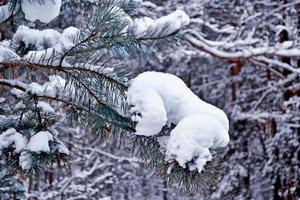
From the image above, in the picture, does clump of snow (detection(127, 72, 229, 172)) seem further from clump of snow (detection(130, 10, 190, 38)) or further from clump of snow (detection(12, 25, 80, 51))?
clump of snow (detection(12, 25, 80, 51))

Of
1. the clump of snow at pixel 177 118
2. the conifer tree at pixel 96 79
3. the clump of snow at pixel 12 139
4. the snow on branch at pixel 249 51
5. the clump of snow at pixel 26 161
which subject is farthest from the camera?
the snow on branch at pixel 249 51

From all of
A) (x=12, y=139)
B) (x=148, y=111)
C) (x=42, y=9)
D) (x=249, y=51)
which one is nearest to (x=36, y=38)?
(x=42, y=9)

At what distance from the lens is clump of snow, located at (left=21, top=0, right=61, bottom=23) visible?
1.75 meters

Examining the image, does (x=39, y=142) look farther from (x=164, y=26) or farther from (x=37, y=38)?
(x=164, y=26)

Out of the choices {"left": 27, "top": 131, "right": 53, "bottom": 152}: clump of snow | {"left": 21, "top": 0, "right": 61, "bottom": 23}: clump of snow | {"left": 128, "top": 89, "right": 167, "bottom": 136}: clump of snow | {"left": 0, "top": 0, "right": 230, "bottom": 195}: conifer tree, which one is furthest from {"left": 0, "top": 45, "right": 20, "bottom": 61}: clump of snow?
{"left": 128, "top": 89, "right": 167, "bottom": 136}: clump of snow

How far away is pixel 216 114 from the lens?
1345 millimetres

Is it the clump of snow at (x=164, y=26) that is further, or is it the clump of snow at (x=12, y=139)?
the clump of snow at (x=12, y=139)

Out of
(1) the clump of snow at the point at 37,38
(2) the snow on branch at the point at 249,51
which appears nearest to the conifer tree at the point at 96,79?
(1) the clump of snow at the point at 37,38

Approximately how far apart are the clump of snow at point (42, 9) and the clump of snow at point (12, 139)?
0.44 m

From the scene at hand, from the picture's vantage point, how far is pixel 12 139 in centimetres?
186

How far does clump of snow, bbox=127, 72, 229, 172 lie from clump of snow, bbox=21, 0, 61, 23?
1.61 ft

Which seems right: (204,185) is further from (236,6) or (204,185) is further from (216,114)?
(236,6)

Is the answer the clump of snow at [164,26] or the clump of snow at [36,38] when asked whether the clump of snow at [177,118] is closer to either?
the clump of snow at [164,26]

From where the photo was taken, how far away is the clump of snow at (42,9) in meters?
1.75
